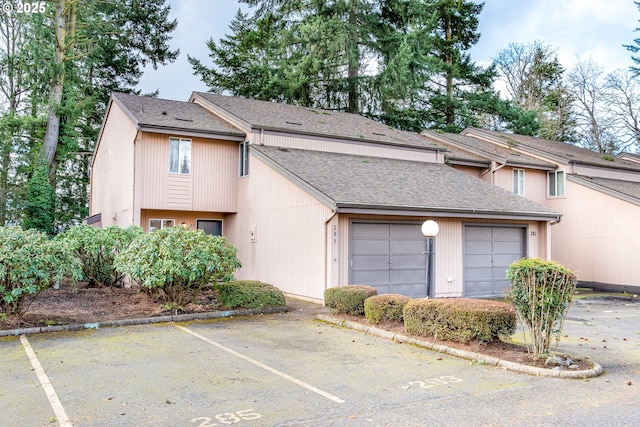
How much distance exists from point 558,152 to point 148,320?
18233mm

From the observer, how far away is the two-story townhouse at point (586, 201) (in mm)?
16469

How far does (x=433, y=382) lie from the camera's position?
5.59 meters

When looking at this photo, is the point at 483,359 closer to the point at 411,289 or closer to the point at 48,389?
the point at 48,389

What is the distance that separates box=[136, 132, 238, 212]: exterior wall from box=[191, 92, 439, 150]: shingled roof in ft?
4.56

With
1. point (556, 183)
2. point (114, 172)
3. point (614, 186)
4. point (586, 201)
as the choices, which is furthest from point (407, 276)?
point (114, 172)

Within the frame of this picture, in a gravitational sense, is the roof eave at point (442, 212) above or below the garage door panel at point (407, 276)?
above

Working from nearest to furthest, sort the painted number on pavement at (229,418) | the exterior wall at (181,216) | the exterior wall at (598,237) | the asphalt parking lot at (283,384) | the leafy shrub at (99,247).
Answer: the painted number on pavement at (229,418), the asphalt parking lot at (283,384), the leafy shrub at (99,247), the exterior wall at (181,216), the exterior wall at (598,237)

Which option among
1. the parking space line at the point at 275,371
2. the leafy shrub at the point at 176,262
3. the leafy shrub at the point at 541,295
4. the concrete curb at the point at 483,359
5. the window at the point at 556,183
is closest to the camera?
the parking space line at the point at 275,371

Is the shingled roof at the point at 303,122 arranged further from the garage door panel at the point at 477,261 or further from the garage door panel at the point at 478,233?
the garage door panel at the point at 477,261

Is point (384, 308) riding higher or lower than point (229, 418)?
higher

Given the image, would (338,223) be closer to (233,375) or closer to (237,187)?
(237,187)

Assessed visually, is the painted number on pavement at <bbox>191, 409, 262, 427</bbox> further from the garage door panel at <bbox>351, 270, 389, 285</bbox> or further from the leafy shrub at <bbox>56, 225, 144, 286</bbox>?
the leafy shrub at <bbox>56, 225, 144, 286</bbox>

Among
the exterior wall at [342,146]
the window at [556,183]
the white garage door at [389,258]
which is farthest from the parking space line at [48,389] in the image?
the window at [556,183]

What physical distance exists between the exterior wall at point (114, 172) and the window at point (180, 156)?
115cm
